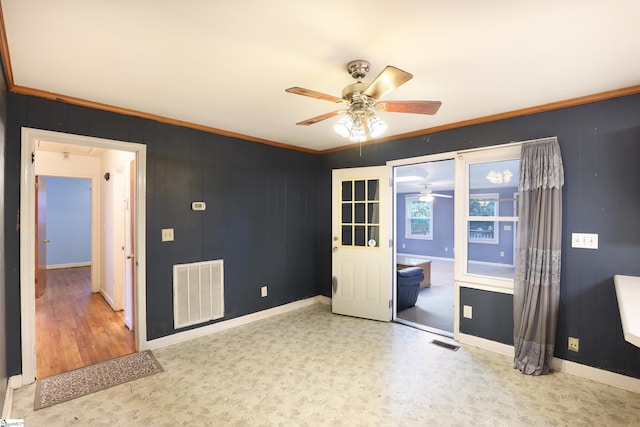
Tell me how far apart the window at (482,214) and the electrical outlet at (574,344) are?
1077 mm

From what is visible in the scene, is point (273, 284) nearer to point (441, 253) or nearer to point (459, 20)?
point (459, 20)

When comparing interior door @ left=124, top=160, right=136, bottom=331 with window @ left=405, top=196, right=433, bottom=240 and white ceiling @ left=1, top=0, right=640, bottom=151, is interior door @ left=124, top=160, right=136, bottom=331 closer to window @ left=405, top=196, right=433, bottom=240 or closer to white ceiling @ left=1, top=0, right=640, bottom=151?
white ceiling @ left=1, top=0, right=640, bottom=151

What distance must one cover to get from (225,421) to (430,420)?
1.41 metres

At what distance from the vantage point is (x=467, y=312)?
3.24m

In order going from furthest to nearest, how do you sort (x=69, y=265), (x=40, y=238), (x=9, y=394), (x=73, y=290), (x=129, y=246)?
(x=69, y=265) < (x=73, y=290) < (x=40, y=238) < (x=129, y=246) < (x=9, y=394)

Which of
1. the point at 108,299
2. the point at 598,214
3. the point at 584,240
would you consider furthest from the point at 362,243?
the point at 108,299

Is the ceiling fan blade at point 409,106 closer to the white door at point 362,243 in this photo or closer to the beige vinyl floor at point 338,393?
the white door at point 362,243

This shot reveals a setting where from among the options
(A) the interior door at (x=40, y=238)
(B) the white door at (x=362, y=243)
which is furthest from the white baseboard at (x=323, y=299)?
(A) the interior door at (x=40, y=238)

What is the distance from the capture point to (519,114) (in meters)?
2.86

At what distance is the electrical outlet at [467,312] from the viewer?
3.22 metres

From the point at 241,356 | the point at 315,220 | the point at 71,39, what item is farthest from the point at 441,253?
the point at 71,39

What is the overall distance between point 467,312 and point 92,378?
366 cm

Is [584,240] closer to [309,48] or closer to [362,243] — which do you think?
[362,243]

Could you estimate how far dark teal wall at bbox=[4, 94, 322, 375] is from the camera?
95.9 inches
